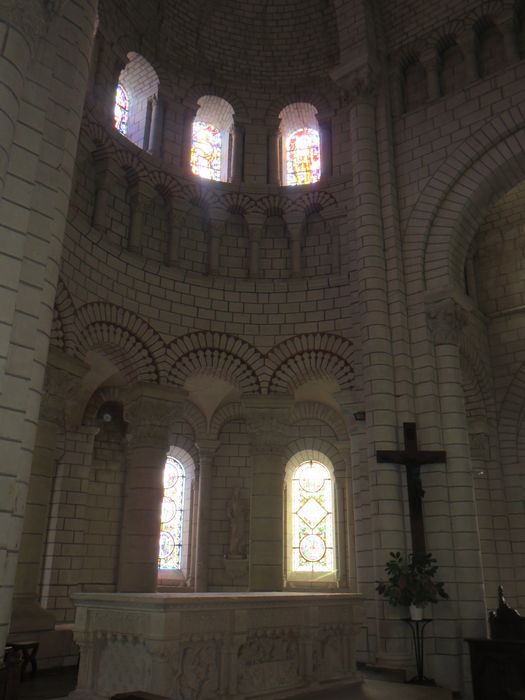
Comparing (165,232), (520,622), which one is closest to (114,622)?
(520,622)

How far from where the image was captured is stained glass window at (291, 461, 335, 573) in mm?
16750

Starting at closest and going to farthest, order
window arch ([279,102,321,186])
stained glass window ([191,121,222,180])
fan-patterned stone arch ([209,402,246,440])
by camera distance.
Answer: stained glass window ([191,121,222,180]) < window arch ([279,102,321,186]) < fan-patterned stone arch ([209,402,246,440])

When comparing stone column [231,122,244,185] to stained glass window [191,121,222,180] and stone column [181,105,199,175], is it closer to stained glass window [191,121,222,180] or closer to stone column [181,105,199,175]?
stained glass window [191,121,222,180]

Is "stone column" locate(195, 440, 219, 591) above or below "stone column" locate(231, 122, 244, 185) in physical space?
below

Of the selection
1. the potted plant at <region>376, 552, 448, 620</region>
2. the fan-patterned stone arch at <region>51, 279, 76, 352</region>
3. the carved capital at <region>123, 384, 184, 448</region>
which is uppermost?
the fan-patterned stone arch at <region>51, 279, 76, 352</region>

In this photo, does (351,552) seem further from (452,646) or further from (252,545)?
(452,646)

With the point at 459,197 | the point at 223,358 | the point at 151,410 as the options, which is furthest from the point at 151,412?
the point at 459,197

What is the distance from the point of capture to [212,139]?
1586 cm

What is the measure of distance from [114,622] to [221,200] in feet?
32.5

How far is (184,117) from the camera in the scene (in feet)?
48.9

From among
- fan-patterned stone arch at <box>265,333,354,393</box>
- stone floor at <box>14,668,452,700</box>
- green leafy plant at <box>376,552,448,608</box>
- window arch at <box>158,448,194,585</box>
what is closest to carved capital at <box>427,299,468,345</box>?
fan-patterned stone arch at <box>265,333,354,393</box>

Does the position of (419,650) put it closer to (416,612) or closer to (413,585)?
(416,612)

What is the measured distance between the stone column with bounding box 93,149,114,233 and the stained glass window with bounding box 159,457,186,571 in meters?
6.96

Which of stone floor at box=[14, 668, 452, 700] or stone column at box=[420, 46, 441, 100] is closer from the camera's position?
stone floor at box=[14, 668, 452, 700]
